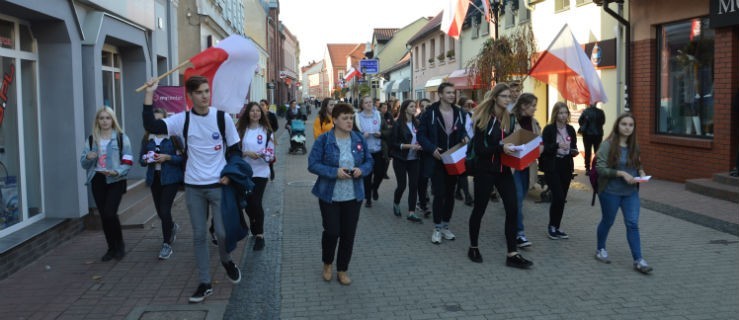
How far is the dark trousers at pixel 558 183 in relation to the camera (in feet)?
24.3

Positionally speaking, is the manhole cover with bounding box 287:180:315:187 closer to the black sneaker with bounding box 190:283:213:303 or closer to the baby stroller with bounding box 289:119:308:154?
the baby stroller with bounding box 289:119:308:154

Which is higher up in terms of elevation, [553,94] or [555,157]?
[553,94]

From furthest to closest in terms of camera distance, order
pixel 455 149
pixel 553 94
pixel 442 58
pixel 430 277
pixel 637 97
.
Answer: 1. pixel 442 58
2. pixel 553 94
3. pixel 637 97
4. pixel 455 149
5. pixel 430 277

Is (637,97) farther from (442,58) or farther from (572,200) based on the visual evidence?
(442,58)

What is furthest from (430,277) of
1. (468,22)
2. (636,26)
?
(468,22)

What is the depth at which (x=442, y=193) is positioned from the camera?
7.46 meters

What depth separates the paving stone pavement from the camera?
198 inches

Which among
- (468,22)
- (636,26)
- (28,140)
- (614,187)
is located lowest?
(614,187)

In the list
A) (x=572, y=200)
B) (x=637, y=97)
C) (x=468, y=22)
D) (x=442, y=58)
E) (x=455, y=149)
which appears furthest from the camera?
(x=442, y=58)

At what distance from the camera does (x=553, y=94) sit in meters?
18.2

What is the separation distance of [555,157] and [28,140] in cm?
592

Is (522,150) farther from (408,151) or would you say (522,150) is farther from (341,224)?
(408,151)

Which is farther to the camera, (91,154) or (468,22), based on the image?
(468,22)

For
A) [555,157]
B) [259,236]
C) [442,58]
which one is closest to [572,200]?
[555,157]
